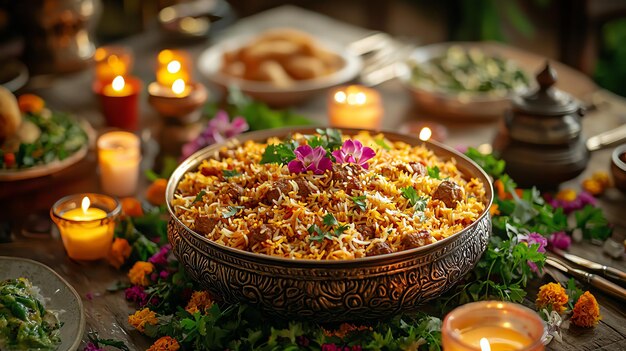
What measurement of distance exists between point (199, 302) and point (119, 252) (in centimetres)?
41

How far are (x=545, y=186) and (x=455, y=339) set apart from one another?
4.34ft

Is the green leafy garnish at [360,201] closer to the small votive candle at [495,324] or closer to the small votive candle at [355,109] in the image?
the small votive candle at [495,324]

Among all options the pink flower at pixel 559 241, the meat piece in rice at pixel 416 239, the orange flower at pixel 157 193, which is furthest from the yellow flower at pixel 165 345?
the pink flower at pixel 559 241

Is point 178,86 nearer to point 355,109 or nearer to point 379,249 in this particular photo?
point 355,109

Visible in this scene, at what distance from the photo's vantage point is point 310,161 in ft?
6.75

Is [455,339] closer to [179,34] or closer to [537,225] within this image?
[537,225]

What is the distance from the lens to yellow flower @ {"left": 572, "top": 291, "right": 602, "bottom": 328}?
6.50 ft

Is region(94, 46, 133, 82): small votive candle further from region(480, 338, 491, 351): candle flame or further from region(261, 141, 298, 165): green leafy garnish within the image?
region(480, 338, 491, 351): candle flame

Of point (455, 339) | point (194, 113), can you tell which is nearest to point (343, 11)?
point (194, 113)

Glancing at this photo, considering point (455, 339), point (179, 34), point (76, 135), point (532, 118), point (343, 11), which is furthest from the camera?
point (343, 11)

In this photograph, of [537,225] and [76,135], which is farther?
[76,135]

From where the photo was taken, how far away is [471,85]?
11.4 feet

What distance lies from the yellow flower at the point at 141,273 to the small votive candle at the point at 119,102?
3.75ft

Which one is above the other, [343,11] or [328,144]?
[328,144]
